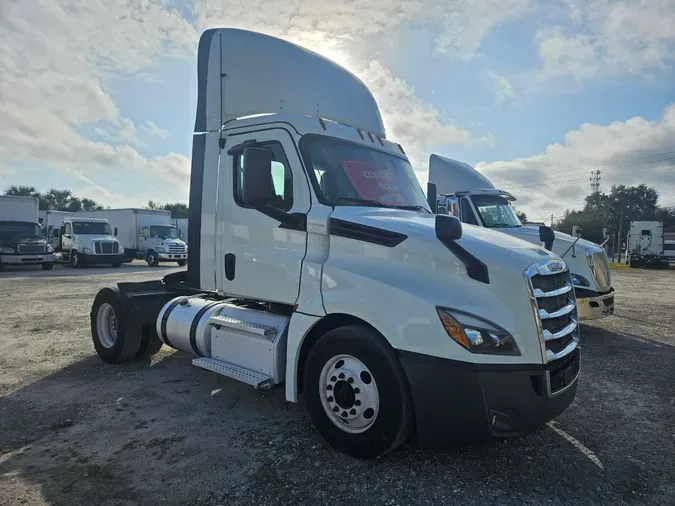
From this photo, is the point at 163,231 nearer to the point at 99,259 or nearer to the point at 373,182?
the point at 99,259

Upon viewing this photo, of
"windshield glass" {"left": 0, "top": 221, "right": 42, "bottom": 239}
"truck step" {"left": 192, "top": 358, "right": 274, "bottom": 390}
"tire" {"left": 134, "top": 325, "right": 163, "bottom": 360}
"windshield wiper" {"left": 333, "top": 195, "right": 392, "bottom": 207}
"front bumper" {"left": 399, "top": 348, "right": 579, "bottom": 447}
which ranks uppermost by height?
"windshield wiper" {"left": 333, "top": 195, "right": 392, "bottom": 207}

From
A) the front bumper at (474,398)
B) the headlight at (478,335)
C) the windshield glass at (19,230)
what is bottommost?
the front bumper at (474,398)

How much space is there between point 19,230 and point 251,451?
2445cm

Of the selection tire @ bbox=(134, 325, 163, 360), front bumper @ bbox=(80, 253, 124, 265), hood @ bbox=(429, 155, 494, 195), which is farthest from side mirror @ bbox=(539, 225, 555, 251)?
front bumper @ bbox=(80, 253, 124, 265)


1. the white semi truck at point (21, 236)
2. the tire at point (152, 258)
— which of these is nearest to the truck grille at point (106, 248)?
the white semi truck at point (21, 236)

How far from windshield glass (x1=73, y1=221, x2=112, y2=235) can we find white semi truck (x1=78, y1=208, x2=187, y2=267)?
7.32 feet

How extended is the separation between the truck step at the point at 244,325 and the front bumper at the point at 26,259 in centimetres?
2171

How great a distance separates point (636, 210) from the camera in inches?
4161

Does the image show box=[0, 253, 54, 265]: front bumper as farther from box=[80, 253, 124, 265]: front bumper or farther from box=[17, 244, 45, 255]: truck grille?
box=[80, 253, 124, 265]: front bumper

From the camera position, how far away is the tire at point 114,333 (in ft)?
20.1

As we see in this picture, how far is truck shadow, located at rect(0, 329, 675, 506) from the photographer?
321 cm

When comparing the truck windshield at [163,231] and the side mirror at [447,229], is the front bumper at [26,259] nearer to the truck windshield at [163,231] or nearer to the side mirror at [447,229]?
the truck windshield at [163,231]

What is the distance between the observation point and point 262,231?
179 inches

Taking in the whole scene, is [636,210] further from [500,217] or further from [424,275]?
[424,275]
